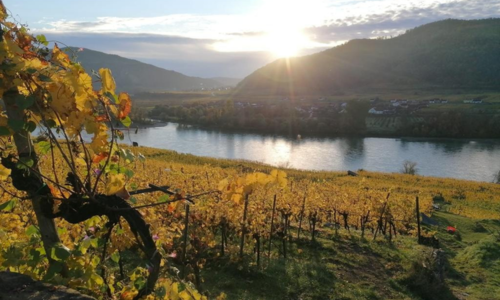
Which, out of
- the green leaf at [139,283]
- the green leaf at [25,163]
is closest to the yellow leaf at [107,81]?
the green leaf at [25,163]

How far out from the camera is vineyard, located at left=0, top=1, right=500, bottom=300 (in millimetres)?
1700

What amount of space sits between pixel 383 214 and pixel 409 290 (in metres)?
5.25

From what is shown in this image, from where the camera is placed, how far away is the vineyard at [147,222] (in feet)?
5.58

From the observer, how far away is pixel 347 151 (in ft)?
190

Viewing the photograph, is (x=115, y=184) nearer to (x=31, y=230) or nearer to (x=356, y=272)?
(x=31, y=230)

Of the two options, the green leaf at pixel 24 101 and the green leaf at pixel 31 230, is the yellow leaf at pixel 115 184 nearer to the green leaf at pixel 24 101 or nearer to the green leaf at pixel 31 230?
the green leaf at pixel 24 101

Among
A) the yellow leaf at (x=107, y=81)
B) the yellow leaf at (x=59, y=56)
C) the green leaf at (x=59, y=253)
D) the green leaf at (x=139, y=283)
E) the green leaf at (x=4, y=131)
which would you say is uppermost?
the yellow leaf at (x=59, y=56)

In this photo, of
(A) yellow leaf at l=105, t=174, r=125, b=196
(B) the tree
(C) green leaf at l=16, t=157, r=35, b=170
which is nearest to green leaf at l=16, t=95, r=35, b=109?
(B) the tree

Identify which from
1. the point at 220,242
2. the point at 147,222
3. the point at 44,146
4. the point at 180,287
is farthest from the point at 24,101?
the point at 220,242

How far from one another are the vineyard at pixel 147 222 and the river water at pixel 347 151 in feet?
85.8

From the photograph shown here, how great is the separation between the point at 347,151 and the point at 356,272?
51195mm

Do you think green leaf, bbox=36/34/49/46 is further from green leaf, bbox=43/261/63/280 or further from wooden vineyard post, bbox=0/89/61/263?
green leaf, bbox=43/261/63/280

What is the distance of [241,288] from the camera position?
23.0 feet

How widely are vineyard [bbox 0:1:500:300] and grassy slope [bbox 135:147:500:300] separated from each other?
0.04 m
